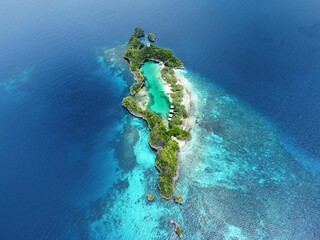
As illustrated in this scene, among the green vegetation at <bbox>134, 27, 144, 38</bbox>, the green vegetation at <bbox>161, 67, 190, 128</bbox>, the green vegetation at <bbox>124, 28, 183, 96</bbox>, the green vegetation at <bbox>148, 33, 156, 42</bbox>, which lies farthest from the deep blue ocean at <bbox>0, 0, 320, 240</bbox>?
the green vegetation at <bbox>161, 67, 190, 128</bbox>

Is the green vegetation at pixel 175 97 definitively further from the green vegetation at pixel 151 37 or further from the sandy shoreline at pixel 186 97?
the green vegetation at pixel 151 37

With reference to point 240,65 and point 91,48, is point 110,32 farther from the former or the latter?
point 240,65

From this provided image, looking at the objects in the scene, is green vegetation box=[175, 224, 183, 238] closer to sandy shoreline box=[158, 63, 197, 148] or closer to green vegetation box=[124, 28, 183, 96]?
sandy shoreline box=[158, 63, 197, 148]

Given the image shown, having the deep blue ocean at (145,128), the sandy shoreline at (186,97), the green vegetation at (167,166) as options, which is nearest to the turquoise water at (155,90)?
the sandy shoreline at (186,97)

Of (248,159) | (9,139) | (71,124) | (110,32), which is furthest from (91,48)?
(248,159)

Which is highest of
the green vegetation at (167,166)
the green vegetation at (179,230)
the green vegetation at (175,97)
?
the green vegetation at (175,97)
